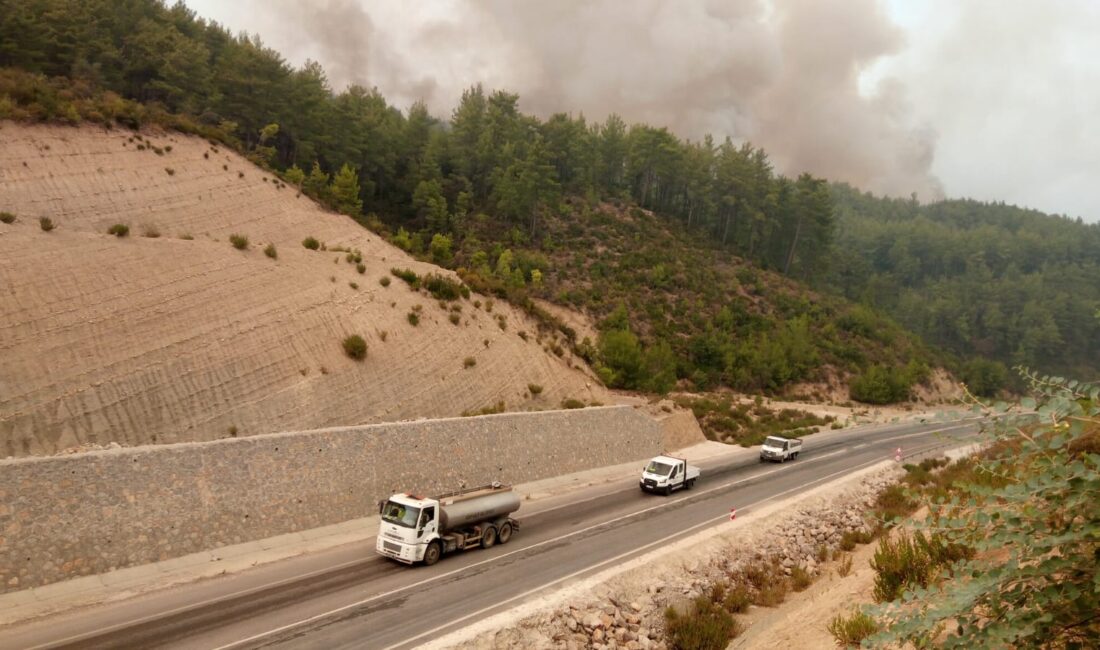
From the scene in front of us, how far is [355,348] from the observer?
106 ft

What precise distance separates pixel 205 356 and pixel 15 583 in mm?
14552

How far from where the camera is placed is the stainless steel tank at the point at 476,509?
19.7 meters

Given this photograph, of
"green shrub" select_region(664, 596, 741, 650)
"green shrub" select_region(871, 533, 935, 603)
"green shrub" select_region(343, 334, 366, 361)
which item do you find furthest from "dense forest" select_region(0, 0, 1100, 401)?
"green shrub" select_region(871, 533, 935, 603)

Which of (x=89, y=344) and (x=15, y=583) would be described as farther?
(x=89, y=344)

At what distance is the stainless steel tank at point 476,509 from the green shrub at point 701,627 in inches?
281

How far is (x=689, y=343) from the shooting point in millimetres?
70875

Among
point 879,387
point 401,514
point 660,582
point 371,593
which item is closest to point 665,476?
point 660,582

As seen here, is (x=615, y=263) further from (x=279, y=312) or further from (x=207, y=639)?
(x=207, y=639)

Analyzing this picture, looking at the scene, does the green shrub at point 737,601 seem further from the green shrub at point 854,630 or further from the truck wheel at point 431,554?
the truck wheel at point 431,554

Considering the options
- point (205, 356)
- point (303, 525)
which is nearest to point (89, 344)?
point (205, 356)

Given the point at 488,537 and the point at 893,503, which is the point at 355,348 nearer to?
the point at 488,537

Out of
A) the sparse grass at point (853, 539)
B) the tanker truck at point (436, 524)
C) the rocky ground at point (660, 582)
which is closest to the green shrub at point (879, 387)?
the rocky ground at point (660, 582)

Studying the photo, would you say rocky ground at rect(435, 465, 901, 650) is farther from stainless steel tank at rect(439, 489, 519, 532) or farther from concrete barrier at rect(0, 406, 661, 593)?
concrete barrier at rect(0, 406, 661, 593)

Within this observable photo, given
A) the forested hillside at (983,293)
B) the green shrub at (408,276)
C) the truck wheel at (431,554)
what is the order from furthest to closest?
the forested hillside at (983,293) < the green shrub at (408,276) < the truck wheel at (431,554)
